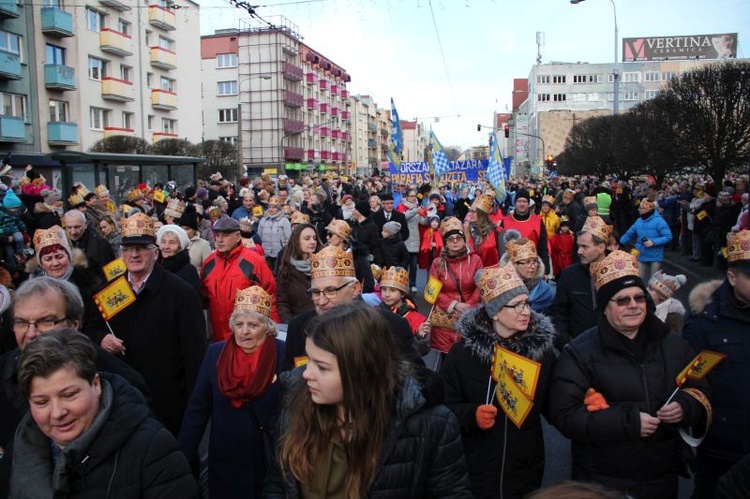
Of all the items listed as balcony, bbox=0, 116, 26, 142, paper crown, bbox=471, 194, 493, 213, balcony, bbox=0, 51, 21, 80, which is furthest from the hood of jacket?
balcony, bbox=0, 51, 21, 80

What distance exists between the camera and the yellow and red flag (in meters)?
4.38

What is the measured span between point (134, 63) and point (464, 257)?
130 feet

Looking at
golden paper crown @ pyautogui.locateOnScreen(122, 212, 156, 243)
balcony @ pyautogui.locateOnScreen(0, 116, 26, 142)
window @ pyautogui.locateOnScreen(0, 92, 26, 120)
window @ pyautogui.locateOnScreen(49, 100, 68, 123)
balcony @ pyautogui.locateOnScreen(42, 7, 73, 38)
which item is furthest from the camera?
window @ pyautogui.locateOnScreen(49, 100, 68, 123)

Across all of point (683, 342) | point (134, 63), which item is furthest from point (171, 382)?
point (134, 63)

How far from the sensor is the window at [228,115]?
219 feet

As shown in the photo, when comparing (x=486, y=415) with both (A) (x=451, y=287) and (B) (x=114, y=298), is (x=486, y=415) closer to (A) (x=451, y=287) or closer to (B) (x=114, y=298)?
(B) (x=114, y=298)

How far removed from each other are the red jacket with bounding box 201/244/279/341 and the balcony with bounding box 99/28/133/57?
35999 mm

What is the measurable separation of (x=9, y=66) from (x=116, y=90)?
8.97 meters

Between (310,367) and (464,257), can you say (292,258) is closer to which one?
(464,257)

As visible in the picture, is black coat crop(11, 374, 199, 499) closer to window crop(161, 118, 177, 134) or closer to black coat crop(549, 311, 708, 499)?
black coat crop(549, 311, 708, 499)

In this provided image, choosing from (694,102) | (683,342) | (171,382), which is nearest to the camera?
(683,342)

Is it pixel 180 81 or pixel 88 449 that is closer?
pixel 88 449

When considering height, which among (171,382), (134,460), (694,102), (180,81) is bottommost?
(171,382)

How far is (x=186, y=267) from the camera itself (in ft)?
19.6
